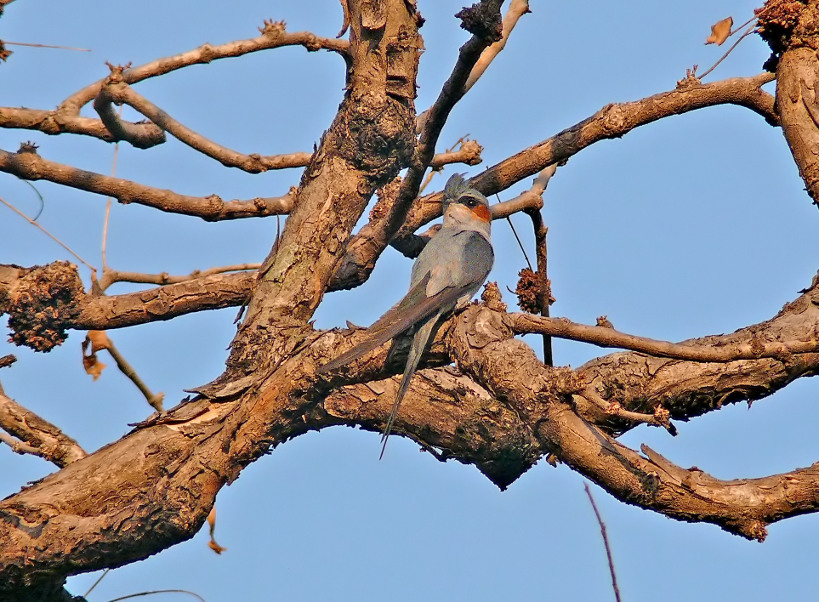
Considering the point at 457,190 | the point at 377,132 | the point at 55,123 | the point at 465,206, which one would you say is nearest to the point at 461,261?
the point at 465,206

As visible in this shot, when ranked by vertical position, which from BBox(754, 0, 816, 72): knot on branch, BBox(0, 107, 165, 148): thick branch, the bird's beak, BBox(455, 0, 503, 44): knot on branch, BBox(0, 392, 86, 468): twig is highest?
BBox(754, 0, 816, 72): knot on branch

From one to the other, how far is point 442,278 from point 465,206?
3.81ft

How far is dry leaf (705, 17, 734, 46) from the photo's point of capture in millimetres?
5223

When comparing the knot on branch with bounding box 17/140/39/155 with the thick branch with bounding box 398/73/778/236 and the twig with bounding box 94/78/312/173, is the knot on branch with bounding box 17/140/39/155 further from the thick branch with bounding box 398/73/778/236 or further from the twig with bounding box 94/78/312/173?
the thick branch with bounding box 398/73/778/236

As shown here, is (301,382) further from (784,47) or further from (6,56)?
(784,47)

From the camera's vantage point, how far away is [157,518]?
3828 millimetres

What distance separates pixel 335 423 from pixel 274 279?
955 millimetres

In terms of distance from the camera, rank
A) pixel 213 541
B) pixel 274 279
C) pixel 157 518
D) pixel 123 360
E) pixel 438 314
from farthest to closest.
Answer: pixel 123 360 < pixel 213 541 < pixel 274 279 < pixel 438 314 < pixel 157 518

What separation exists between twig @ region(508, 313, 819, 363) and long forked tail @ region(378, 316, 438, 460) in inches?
33.5

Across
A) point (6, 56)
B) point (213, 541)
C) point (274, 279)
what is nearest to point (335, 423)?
point (274, 279)

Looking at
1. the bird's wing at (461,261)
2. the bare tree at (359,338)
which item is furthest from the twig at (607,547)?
the bird's wing at (461,261)

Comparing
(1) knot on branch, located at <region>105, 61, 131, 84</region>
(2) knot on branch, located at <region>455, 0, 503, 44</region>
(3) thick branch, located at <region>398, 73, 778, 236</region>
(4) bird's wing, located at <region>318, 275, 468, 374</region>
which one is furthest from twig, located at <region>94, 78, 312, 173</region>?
(2) knot on branch, located at <region>455, 0, 503, 44</region>

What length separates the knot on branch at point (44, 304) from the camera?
5.09 metres

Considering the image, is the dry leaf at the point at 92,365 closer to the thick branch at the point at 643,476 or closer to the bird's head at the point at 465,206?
the bird's head at the point at 465,206
